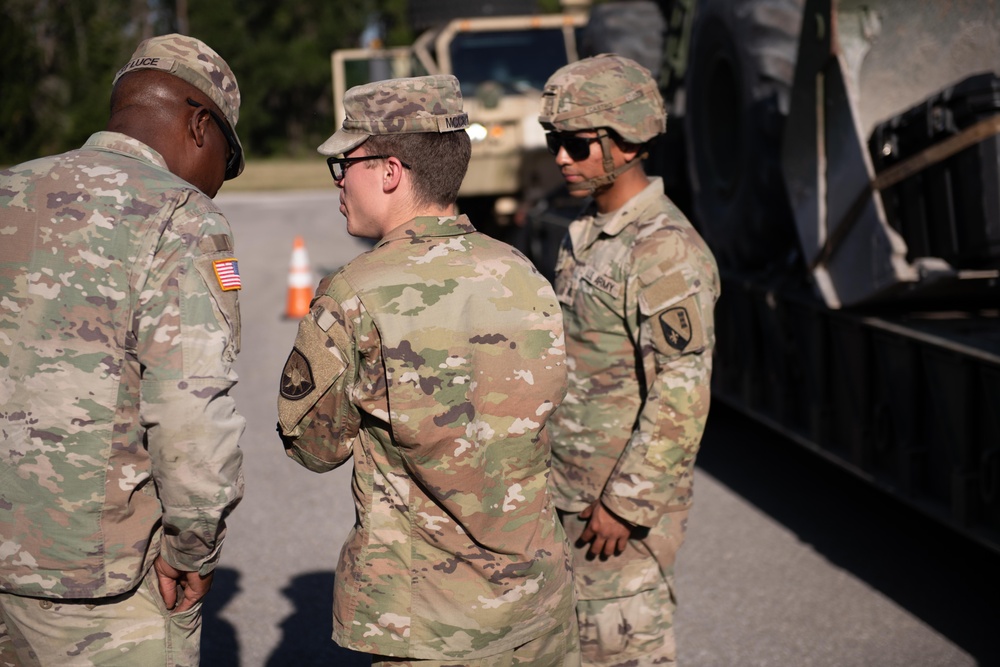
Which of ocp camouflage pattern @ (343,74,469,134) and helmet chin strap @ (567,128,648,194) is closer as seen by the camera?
ocp camouflage pattern @ (343,74,469,134)

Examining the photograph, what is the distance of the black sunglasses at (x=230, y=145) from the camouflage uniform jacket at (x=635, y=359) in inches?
38.3

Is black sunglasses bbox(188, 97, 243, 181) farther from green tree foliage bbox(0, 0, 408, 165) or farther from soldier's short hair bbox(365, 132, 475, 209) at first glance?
green tree foliage bbox(0, 0, 408, 165)

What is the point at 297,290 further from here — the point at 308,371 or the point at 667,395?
the point at 308,371

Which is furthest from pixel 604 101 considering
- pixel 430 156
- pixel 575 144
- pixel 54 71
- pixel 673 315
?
pixel 54 71

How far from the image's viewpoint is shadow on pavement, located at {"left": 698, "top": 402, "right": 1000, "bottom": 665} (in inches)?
165

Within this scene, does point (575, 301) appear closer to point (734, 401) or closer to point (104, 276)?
point (104, 276)

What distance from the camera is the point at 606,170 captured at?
314 centimetres

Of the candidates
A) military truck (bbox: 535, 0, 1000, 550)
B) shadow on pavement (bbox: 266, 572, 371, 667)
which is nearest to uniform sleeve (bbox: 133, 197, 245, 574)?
shadow on pavement (bbox: 266, 572, 371, 667)

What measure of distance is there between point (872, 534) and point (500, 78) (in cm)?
724

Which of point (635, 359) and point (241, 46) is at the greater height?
point (635, 359)

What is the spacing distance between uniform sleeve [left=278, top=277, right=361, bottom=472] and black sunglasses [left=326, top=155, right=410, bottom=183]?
0.24m

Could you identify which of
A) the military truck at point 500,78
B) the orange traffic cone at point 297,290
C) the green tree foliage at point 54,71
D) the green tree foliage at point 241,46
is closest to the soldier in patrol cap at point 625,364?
the orange traffic cone at point 297,290

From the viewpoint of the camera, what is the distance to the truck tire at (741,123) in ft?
17.4

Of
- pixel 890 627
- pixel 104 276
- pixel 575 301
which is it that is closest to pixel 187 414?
pixel 104 276
